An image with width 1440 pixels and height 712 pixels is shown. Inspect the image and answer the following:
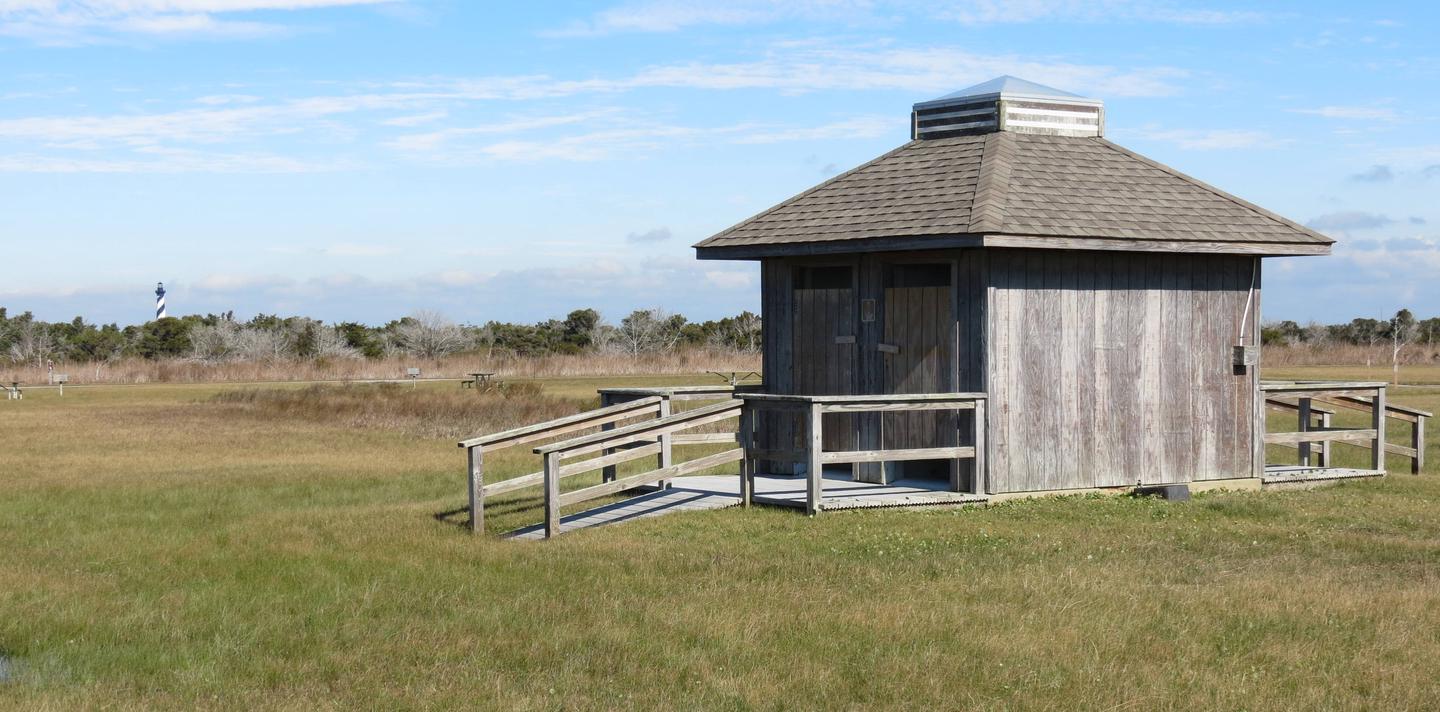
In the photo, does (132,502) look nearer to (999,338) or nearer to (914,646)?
(999,338)

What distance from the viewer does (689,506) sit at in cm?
1616

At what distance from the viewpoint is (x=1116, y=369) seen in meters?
17.1

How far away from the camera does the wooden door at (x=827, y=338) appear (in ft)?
57.9

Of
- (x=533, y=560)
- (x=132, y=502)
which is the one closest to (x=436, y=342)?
(x=132, y=502)

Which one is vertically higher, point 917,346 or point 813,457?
point 917,346

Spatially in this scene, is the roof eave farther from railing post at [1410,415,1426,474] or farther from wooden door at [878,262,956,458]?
railing post at [1410,415,1426,474]

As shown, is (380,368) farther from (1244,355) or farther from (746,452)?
(1244,355)

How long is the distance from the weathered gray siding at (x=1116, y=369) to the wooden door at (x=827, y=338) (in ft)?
6.57

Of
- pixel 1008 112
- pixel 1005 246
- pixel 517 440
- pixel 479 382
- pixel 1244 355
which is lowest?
pixel 479 382

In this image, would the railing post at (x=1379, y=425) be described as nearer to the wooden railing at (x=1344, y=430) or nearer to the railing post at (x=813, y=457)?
the wooden railing at (x=1344, y=430)

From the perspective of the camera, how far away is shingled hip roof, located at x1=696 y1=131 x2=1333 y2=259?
16.2m

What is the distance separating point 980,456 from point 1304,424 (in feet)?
21.4

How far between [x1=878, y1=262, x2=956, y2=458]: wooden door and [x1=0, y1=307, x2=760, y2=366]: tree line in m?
54.8

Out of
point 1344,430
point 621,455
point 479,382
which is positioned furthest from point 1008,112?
point 479,382
